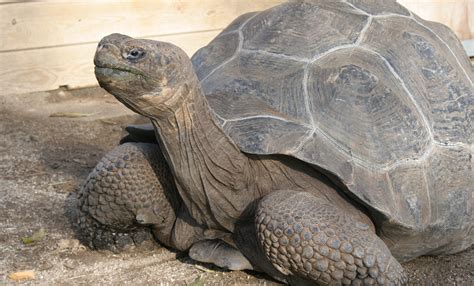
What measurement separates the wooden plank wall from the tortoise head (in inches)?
123

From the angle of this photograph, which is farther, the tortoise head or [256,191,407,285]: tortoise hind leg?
[256,191,407,285]: tortoise hind leg

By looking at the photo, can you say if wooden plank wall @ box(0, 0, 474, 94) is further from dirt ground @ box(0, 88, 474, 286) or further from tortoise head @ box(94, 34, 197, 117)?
tortoise head @ box(94, 34, 197, 117)

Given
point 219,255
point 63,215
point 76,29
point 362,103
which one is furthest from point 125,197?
point 76,29

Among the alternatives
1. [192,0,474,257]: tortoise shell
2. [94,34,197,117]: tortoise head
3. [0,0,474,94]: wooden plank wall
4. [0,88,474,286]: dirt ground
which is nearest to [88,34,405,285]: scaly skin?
[94,34,197,117]: tortoise head

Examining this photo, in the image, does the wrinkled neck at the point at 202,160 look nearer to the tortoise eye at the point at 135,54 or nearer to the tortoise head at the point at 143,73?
the tortoise head at the point at 143,73

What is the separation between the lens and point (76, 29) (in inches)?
217

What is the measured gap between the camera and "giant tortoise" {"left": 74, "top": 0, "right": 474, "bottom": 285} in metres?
2.61

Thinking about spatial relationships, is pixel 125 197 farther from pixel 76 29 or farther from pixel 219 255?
pixel 76 29

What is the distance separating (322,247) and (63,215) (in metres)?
1.53

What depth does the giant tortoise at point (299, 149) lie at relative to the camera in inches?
103

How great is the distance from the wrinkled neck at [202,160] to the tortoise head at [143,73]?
0.06 metres

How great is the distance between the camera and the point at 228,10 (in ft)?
19.7

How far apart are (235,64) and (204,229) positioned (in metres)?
0.72

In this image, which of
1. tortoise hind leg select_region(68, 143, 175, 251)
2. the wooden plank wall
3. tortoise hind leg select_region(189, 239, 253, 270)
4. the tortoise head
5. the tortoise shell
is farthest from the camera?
the wooden plank wall
